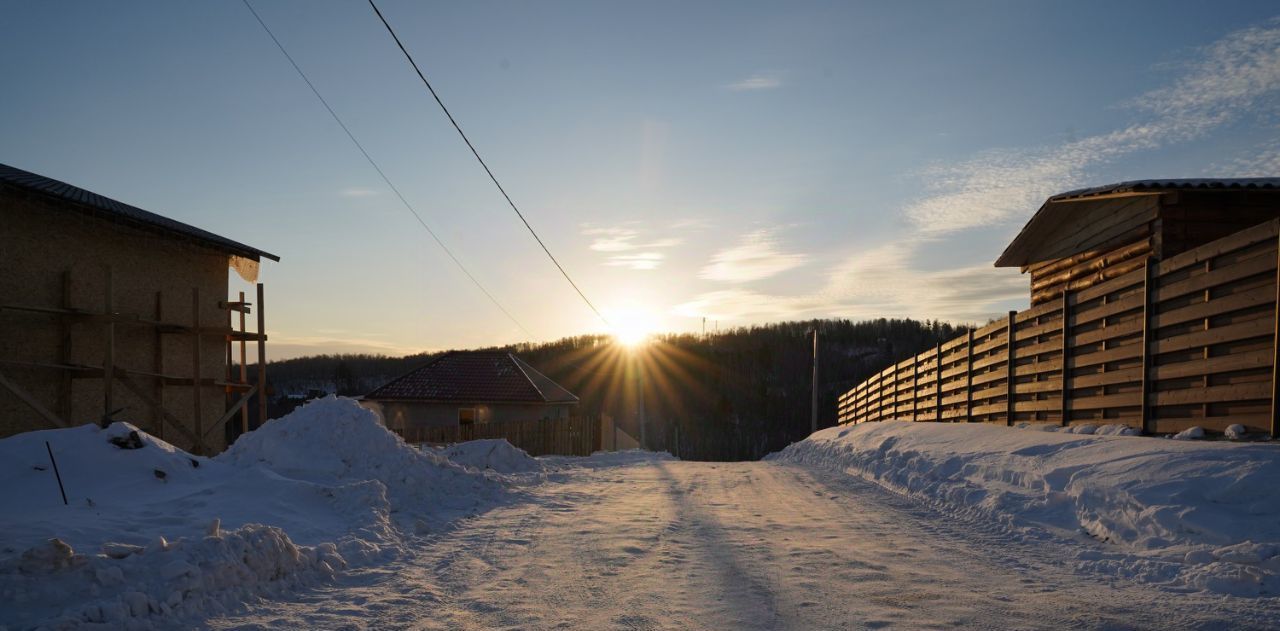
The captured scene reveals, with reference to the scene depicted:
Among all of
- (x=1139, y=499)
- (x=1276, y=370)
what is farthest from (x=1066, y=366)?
(x=1139, y=499)

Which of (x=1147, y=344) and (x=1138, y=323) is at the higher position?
(x=1138, y=323)

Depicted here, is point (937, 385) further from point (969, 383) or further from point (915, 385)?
point (969, 383)

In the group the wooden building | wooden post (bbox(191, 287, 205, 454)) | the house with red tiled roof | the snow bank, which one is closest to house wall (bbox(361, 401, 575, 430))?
the house with red tiled roof

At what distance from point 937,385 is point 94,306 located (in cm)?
1791

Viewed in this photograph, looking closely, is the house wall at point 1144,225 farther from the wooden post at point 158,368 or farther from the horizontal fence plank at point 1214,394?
the wooden post at point 158,368

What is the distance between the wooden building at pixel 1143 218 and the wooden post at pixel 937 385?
126 inches

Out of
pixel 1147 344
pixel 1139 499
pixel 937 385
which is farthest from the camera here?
pixel 937 385

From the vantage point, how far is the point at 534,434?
2434cm

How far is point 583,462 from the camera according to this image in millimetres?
23031

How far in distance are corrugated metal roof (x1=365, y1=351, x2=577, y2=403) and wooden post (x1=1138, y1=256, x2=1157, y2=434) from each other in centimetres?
2558

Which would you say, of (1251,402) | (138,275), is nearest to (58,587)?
(1251,402)

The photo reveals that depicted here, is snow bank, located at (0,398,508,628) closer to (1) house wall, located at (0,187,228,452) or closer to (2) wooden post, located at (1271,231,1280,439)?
(1) house wall, located at (0,187,228,452)

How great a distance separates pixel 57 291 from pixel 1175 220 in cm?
1884

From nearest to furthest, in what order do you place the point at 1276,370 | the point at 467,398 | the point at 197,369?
the point at 1276,370, the point at 197,369, the point at 467,398
